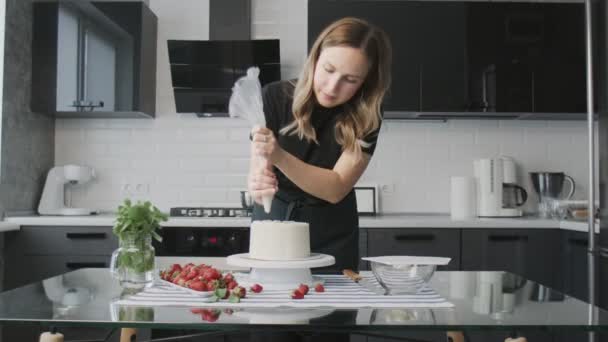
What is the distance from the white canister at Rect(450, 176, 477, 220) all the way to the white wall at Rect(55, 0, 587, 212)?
0.97 ft

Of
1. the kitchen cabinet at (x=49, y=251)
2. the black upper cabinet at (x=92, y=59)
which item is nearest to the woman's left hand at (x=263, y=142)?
the kitchen cabinet at (x=49, y=251)

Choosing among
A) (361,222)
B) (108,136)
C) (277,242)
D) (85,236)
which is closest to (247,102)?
(277,242)

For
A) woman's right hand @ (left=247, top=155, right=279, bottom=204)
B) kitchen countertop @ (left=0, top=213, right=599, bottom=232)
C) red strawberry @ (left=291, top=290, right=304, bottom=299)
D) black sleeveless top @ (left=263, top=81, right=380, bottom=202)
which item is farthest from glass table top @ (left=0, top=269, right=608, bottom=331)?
kitchen countertop @ (left=0, top=213, right=599, bottom=232)

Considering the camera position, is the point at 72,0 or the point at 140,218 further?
the point at 72,0

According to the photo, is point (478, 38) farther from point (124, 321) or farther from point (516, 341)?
point (124, 321)

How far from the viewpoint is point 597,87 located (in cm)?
353

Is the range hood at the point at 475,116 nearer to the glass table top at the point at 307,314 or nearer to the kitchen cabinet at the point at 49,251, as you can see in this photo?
the kitchen cabinet at the point at 49,251

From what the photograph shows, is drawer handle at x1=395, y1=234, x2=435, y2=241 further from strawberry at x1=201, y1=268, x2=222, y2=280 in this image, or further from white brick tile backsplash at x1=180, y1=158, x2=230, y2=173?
strawberry at x1=201, y1=268, x2=222, y2=280

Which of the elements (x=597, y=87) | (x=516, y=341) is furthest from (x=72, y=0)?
(x=516, y=341)

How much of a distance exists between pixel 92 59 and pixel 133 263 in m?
2.67

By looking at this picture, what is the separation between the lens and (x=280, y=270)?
Answer: 149 cm

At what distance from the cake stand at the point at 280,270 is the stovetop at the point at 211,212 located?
2.25 metres

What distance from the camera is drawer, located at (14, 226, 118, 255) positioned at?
3.55 meters

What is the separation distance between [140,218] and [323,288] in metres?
0.44
